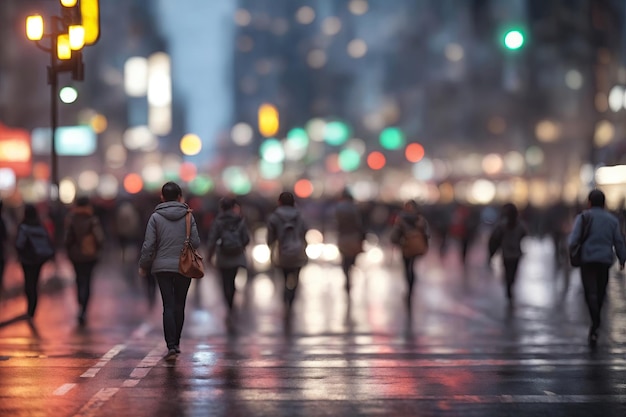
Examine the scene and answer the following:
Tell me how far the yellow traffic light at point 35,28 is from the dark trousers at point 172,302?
8229 mm

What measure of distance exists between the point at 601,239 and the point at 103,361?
6.32m

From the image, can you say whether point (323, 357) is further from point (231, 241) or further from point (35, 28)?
point (35, 28)

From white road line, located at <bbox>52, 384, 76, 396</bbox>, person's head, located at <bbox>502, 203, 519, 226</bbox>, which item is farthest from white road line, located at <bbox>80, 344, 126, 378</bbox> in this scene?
person's head, located at <bbox>502, 203, 519, 226</bbox>

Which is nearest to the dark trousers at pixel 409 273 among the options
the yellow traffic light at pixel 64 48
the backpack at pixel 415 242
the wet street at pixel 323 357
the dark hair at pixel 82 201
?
the backpack at pixel 415 242

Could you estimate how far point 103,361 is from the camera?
1178 cm

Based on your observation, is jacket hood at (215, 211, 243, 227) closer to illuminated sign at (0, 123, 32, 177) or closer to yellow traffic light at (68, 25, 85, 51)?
yellow traffic light at (68, 25, 85, 51)

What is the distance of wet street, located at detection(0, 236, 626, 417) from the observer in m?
9.12

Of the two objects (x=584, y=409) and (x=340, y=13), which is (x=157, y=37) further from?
(x=584, y=409)

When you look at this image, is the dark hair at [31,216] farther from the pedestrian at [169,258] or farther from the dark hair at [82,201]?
the pedestrian at [169,258]

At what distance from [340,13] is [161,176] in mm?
46493

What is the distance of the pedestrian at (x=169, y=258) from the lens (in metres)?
11.9

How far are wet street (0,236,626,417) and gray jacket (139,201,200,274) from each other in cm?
110

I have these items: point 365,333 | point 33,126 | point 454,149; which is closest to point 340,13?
point 454,149

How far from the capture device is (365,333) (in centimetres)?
1470
